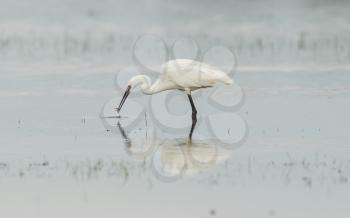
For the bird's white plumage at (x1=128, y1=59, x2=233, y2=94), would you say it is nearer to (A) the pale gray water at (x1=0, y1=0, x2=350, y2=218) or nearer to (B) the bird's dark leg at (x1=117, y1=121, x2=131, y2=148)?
(A) the pale gray water at (x1=0, y1=0, x2=350, y2=218)

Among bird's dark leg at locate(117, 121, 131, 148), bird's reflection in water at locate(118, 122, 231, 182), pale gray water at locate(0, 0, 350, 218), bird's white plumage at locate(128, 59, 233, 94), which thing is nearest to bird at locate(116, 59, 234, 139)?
bird's white plumage at locate(128, 59, 233, 94)

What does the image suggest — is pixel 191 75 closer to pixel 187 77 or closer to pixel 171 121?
pixel 187 77

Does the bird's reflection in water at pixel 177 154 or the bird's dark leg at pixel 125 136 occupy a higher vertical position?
the bird's dark leg at pixel 125 136

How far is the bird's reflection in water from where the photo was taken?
12.0 m

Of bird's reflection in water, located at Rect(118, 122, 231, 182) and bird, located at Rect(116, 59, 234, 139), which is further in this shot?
bird, located at Rect(116, 59, 234, 139)

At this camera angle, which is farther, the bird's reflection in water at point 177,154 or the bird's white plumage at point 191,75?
the bird's white plumage at point 191,75

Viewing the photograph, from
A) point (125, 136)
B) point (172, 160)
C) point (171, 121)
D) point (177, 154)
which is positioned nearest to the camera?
point (172, 160)

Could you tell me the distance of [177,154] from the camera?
13289 mm

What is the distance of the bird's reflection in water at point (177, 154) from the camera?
39.4 feet

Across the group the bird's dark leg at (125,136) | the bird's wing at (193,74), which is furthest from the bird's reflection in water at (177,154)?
the bird's wing at (193,74)

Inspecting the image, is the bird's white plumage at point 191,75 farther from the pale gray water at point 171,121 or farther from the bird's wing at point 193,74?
the pale gray water at point 171,121

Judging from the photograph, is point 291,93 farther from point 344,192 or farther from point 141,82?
point 344,192

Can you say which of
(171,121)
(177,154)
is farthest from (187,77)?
(177,154)

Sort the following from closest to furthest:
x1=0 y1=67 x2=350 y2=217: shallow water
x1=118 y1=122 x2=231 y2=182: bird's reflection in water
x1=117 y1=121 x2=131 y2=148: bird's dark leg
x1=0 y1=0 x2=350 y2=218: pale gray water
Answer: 1. x1=0 y1=67 x2=350 y2=217: shallow water
2. x1=0 y1=0 x2=350 y2=218: pale gray water
3. x1=118 y1=122 x2=231 y2=182: bird's reflection in water
4. x1=117 y1=121 x2=131 y2=148: bird's dark leg
